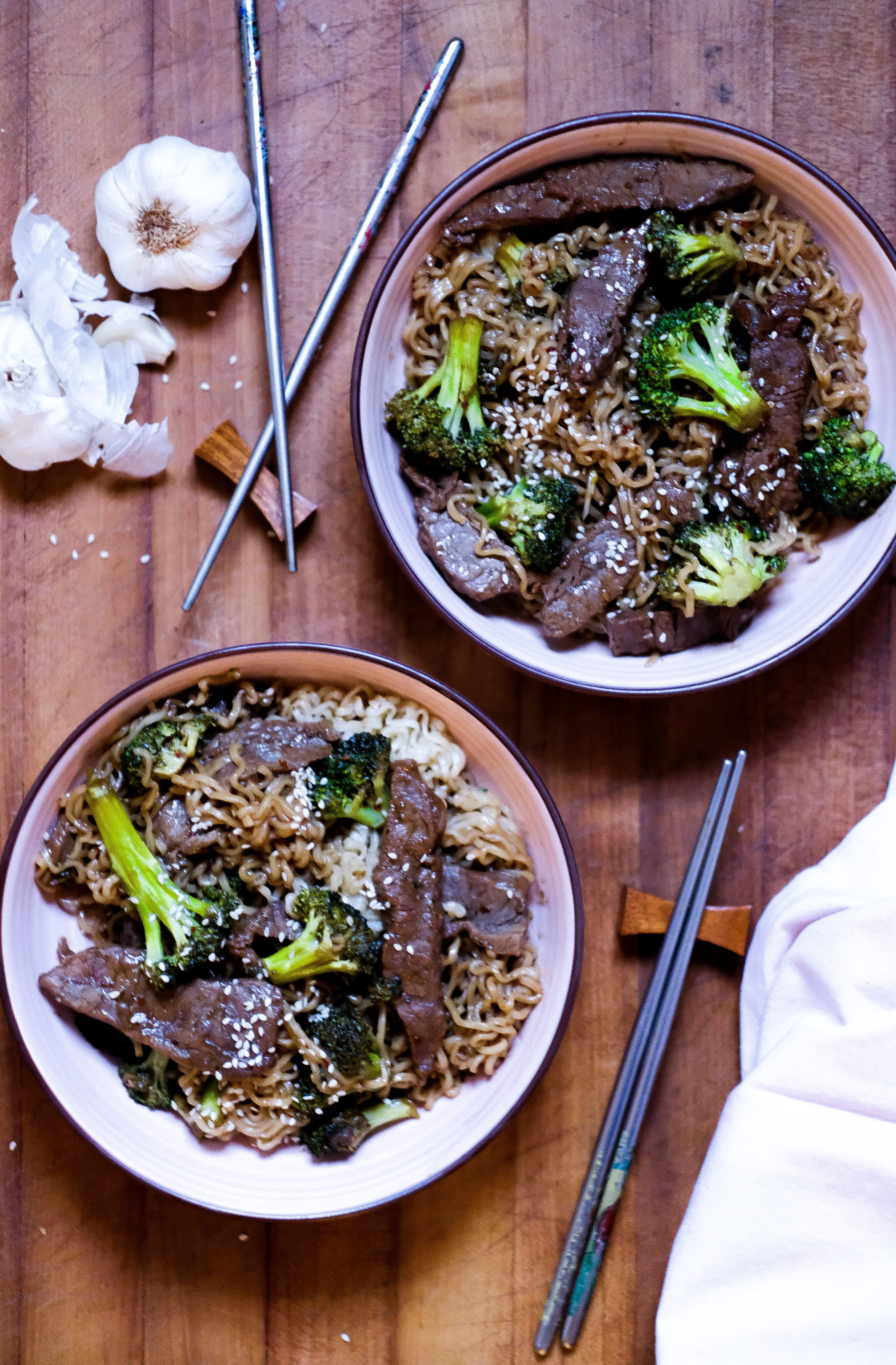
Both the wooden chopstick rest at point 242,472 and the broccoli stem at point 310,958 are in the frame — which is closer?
→ the broccoli stem at point 310,958

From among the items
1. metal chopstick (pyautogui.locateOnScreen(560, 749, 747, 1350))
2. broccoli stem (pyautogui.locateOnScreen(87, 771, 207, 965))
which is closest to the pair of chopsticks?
metal chopstick (pyautogui.locateOnScreen(560, 749, 747, 1350))

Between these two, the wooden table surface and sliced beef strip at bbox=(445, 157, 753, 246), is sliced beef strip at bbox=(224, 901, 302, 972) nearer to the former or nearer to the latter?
the wooden table surface

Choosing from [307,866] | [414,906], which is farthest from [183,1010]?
[414,906]

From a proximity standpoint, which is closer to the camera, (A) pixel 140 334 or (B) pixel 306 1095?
(B) pixel 306 1095

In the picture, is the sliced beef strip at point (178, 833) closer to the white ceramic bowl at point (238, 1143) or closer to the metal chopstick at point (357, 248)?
the white ceramic bowl at point (238, 1143)

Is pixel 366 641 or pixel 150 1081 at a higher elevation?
pixel 366 641

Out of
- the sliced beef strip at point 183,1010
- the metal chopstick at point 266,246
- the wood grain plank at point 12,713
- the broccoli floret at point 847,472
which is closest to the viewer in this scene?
the sliced beef strip at point 183,1010

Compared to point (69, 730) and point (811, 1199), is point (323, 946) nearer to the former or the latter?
point (69, 730)

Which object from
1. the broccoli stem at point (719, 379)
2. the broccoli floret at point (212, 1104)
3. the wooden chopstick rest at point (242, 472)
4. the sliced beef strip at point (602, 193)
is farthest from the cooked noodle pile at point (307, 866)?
the sliced beef strip at point (602, 193)
